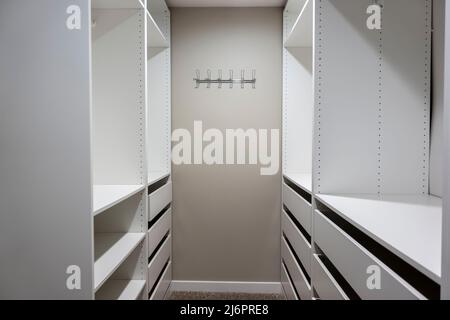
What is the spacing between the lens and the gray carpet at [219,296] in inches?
119

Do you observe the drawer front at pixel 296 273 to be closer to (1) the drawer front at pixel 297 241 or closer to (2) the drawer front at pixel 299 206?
(1) the drawer front at pixel 297 241

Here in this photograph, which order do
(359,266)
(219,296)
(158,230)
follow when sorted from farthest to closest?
(219,296) → (158,230) → (359,266)

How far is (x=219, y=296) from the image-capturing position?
3.07 metres

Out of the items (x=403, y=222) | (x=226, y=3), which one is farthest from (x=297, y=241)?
(x=226, y=3)

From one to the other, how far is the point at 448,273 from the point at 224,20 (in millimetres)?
2753

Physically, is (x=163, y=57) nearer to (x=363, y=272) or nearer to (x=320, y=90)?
(x=320, y=90)

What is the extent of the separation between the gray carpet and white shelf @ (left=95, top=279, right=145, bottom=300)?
1.01 metres

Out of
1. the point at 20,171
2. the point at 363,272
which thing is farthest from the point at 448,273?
the point at 20,171

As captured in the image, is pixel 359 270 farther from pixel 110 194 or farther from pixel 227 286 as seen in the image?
pixel 227 286

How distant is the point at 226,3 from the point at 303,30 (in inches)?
30.1

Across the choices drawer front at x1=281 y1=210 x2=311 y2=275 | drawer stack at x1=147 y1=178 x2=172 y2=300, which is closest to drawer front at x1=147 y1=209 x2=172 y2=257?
drawer stack at x1=147 y1=178 x2=172 y2=300

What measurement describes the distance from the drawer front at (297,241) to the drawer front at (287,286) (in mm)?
314

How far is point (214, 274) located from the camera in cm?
316
